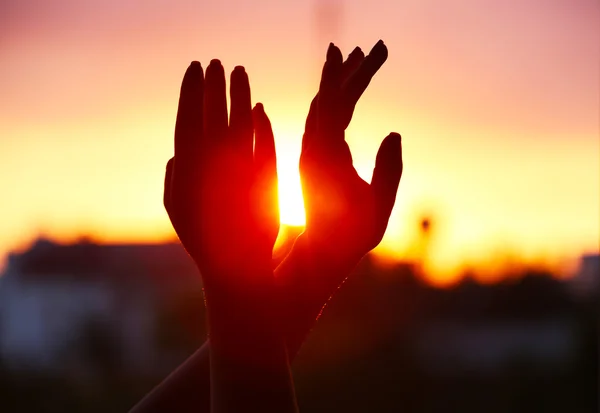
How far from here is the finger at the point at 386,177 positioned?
67 centimetres

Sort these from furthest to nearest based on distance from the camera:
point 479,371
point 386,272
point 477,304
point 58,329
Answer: point 477,304
point 58,329
point 479,371
point 386,272

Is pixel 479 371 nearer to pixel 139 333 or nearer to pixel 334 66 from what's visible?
pixel 139 333

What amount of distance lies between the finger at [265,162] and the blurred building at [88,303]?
7743 mm

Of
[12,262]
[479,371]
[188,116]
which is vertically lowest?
[479,371]

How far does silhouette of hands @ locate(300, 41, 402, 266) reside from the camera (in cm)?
67

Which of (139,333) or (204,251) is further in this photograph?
(139,333)

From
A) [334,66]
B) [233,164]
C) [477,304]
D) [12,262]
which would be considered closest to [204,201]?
[233,164]

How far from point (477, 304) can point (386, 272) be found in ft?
11.3

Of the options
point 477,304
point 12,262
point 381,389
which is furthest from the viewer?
point 12,262

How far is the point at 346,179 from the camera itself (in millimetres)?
677

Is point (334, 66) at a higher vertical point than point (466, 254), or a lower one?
higher

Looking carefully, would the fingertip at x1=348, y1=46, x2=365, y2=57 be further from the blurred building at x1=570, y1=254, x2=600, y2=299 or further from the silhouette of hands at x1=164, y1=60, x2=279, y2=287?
the blurred building at x1=570, y1=254, x2=600, y2=299

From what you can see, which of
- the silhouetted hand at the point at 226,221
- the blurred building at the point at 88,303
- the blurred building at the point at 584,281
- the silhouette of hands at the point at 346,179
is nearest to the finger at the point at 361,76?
the silhouette of hands at the point at 346,179

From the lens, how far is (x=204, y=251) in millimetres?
585
